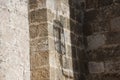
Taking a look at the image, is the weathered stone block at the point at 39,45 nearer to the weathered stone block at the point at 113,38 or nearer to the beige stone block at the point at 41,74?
the beige stone block at the point at 41,74

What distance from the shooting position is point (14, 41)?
4.22 metres

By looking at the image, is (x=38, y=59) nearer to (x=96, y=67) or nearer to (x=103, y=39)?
(x=96, y=67)

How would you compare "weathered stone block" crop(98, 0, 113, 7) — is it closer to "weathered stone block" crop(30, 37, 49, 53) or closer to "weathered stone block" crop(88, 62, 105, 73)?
"weathered stone block" crop(88, 62, 105, 73)

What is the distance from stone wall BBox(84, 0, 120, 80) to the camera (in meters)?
5.07

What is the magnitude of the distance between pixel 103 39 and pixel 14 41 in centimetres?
156

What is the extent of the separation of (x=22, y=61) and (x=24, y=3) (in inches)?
31.2

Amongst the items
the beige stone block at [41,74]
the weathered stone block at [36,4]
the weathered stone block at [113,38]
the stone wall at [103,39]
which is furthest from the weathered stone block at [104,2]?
the beige stone block at [41,74]

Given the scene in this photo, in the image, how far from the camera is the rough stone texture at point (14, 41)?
4023 millimetres

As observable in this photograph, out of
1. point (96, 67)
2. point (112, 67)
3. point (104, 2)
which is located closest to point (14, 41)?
point (96, 67)

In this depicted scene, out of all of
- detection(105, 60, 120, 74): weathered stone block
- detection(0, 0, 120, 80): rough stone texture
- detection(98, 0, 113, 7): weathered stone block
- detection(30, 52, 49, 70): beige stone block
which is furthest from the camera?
detection(98, 0, 113, 7): weathered stone block

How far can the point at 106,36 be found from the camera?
5.19 metres

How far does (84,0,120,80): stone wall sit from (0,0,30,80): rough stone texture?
1.21 metres

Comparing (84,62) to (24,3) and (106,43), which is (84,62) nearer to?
(106,43)

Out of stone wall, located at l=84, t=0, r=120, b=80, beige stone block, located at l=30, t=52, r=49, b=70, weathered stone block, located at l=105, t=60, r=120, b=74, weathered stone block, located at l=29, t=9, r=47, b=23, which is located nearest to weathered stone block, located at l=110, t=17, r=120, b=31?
stone wall, located at l=84, t=0, r=120, b=80
